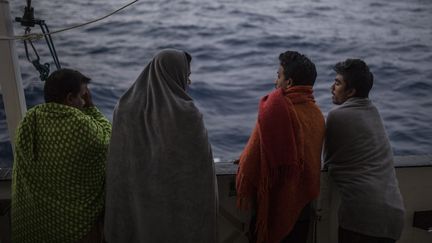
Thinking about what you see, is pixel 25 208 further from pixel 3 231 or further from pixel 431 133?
pixel 431 133

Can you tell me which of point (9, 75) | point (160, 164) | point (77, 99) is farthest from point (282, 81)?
point (9, 75)

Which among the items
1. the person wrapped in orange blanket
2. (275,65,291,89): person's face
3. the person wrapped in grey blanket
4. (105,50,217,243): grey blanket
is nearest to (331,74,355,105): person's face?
the person wrapped in grey blanket

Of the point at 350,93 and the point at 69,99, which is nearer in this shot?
the point at 69,99

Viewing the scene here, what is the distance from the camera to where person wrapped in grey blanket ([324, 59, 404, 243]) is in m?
1.77

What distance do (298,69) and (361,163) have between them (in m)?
0.43

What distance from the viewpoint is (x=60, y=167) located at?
1640 millimetres

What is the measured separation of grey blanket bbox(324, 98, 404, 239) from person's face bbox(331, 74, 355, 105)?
0.03 meters

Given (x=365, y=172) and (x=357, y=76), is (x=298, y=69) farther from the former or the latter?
(x=365, y=172)

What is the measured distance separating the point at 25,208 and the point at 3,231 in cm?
51

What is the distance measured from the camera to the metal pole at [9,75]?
2088 mm

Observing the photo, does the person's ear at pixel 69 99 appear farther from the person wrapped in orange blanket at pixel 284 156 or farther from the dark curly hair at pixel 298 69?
the dark curly hair at pixel 298 69

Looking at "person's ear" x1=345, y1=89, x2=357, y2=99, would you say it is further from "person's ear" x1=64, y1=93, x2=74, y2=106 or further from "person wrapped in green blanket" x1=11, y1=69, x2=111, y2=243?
"person's ear" x1=64, y1=93, x2=74, y2=106

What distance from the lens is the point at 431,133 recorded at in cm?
494

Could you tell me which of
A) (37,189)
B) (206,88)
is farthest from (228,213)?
(206,88)
